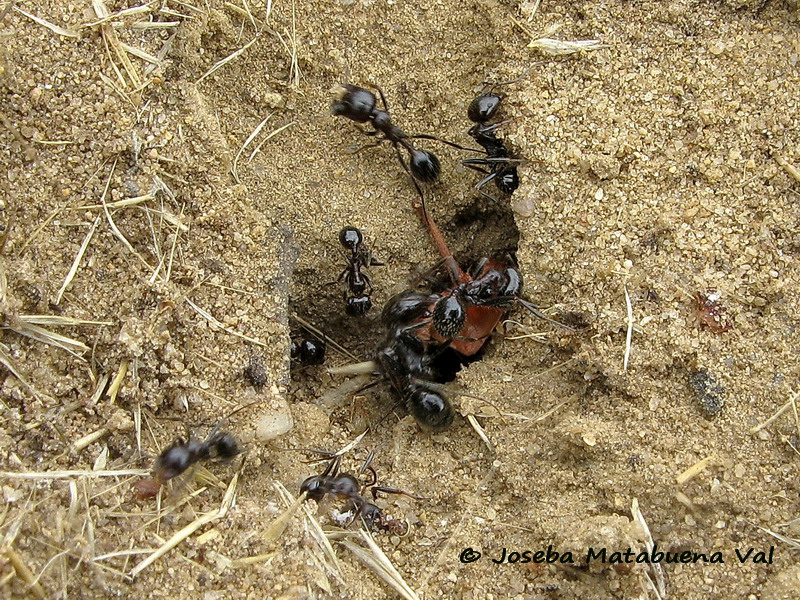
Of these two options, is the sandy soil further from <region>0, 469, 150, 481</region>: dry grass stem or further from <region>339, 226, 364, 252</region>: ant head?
<region>339, 226, 364, 252</region>: ant head

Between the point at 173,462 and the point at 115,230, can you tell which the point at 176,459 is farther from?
the point at 115,230

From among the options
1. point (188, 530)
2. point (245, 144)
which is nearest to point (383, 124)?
point (245, 144)

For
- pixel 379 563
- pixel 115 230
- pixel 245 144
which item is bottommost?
pixel 379 563

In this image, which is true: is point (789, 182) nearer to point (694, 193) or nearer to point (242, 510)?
point (694, 193)

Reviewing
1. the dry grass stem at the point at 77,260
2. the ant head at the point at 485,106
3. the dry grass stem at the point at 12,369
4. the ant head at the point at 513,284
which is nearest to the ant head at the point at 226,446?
the dry grass stem at the point at 12,369

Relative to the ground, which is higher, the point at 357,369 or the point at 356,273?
the point at 356,273

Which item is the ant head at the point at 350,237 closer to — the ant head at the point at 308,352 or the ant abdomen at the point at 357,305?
the ant abdomen at the point at 357,305

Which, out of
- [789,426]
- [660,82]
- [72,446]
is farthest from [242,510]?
[660,82]
